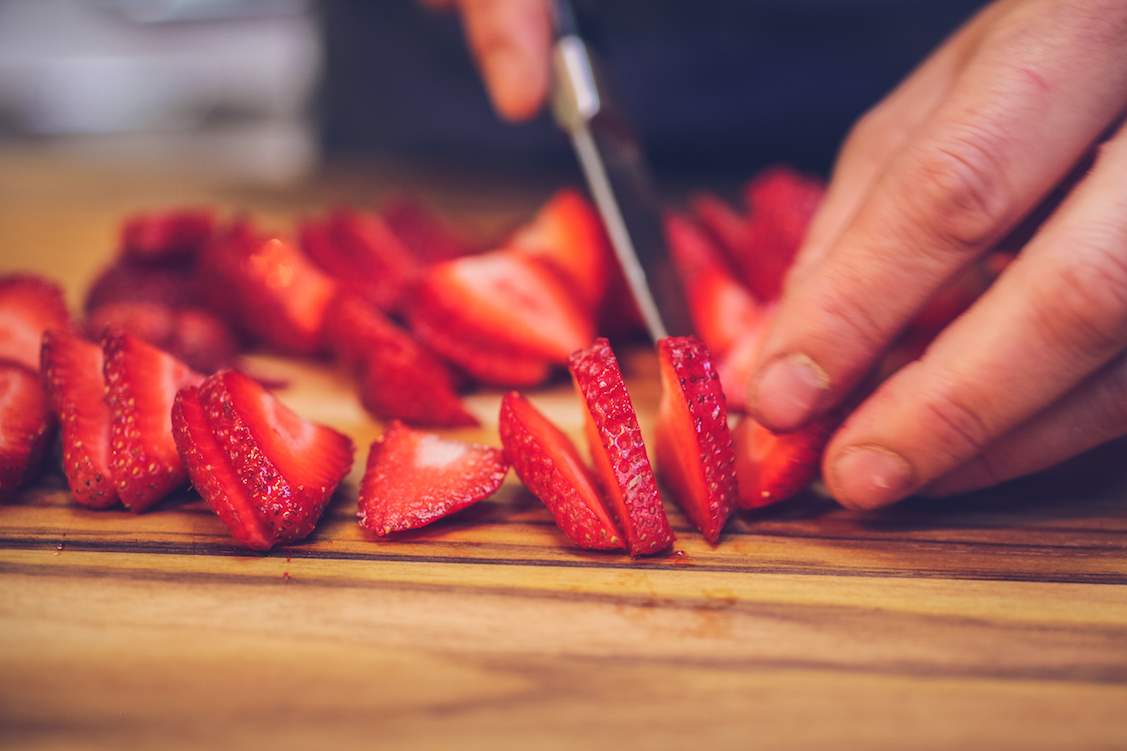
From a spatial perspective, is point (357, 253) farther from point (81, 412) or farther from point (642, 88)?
point (642, 88)

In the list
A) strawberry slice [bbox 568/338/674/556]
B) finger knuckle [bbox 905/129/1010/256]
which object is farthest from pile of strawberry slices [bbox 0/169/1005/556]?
finger knuckle [bbox 905/129/1010/256]

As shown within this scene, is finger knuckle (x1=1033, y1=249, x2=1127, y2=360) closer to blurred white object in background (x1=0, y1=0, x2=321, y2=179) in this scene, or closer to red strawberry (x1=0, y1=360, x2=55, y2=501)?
red strawberry (x1=0, y1=360, x2=55, y2=501)

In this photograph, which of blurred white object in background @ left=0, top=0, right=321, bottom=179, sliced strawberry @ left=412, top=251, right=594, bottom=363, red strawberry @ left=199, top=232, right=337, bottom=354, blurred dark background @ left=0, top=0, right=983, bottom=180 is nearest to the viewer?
sliced strawberry @ left=412, top=251, right=594, bottom=363

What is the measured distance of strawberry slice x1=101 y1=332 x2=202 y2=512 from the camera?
878 millimetres

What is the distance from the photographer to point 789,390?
0.85m

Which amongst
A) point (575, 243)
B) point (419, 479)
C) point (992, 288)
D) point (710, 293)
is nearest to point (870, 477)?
point (992, 288)

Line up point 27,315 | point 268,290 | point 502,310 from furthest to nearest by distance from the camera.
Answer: point 268,290
point 502,310
point 27,315

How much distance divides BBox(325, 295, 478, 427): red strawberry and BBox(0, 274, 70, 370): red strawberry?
0.33 metres

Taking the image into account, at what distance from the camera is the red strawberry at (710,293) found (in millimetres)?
1261

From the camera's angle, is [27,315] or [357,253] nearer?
[27,315]

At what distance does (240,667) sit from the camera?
2.33ft

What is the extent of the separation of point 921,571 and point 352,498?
1.82 ft

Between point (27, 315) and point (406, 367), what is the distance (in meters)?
0.45

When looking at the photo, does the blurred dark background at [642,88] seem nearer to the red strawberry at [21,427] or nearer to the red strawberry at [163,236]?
the red strawberry at [163,236]
